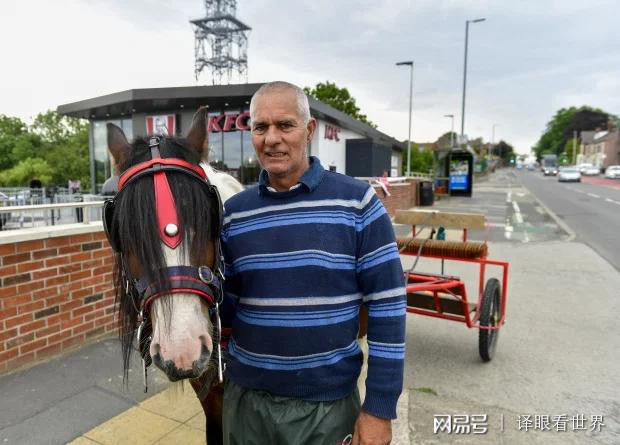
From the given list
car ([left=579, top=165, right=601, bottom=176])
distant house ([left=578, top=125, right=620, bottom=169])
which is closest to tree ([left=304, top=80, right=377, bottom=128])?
car ([left=579, top=165, right=601, bottom=176])

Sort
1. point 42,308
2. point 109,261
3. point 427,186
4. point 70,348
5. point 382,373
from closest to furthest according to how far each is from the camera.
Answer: point 382,373
point 42,308
point 70,348
point 109,261
point 427,186

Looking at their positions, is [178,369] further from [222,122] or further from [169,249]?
[222,122]

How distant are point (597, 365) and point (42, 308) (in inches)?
208

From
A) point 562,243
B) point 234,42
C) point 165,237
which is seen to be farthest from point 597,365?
point 234,42

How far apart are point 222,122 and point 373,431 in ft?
58.6

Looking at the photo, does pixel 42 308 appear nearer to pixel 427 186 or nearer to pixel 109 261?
pixel 109 261

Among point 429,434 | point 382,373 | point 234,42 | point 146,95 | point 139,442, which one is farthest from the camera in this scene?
point 234,42

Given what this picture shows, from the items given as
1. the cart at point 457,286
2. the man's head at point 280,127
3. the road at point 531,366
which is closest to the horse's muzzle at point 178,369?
the man's head at point 280,127

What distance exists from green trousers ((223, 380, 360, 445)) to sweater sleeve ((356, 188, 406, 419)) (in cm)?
14

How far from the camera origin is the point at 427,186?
65.8ft

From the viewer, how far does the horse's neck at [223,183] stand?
2207 millimetres

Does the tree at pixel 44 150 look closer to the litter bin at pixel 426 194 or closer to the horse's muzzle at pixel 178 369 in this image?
the litter bin at pixel 426 194

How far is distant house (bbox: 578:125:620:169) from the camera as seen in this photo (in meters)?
78.5

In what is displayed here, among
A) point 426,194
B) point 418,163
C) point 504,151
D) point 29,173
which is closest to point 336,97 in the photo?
point 418,163
